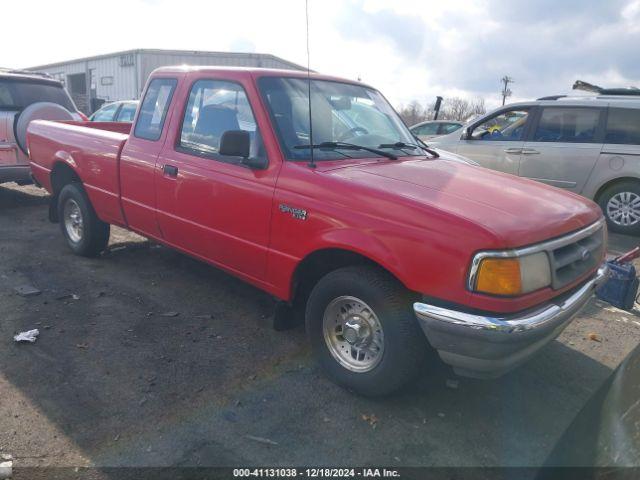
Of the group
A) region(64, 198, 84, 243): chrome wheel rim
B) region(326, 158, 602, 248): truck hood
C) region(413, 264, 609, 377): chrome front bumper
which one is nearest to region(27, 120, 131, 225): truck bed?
region(64, 198, 84, 243): chrome wheel rim

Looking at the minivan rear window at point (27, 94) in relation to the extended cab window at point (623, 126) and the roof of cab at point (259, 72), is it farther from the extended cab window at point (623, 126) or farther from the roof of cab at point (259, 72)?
the extended cab window at point (623, 126)

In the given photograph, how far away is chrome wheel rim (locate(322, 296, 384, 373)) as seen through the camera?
9.80 feet

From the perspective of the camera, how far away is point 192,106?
160 inches

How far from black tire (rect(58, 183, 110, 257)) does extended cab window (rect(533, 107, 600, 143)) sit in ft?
20.8

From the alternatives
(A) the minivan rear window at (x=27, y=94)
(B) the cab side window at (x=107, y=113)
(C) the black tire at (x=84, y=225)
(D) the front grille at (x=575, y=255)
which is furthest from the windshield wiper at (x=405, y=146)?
(B) the cab side window at (x=107, y=113)

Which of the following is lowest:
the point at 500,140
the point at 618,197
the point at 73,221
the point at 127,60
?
the point at 73,221

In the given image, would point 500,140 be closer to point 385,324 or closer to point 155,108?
point 155,108

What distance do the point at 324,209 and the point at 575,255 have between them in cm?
147

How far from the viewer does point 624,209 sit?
7.31m

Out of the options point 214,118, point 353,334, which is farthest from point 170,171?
point 353,334

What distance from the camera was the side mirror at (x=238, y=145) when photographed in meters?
3.26

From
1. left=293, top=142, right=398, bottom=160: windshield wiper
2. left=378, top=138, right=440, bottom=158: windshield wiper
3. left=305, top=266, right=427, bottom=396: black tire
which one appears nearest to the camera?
left=305, top=266, right=427, bottom=396: black tire

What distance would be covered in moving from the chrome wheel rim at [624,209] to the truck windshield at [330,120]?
15.3ft

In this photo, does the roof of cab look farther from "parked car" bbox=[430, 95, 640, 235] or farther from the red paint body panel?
"parked car" bbox=[430, 95, 640, 235]
